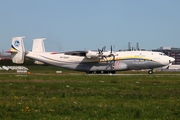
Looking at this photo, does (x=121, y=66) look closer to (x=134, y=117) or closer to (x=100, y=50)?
(x=100, y=50)

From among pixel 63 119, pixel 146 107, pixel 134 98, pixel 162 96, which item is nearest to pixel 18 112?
pixel 63 119

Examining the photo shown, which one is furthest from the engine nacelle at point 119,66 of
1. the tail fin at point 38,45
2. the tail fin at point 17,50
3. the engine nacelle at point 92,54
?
the tail fin at point 38,45

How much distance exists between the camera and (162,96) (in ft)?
66.2

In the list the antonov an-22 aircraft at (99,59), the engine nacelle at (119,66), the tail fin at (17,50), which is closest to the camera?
the antonov an-22 aircraft at (99,59)

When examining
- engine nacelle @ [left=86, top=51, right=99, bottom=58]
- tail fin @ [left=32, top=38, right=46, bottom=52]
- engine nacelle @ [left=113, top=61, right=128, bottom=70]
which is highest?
tail fin @ [left=32, top=38, right=46, bottom=52]

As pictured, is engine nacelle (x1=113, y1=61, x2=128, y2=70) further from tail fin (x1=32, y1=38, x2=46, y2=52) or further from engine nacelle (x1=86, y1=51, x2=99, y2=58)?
tail fin (x1=32, y1=38, x2=46, y2=52)

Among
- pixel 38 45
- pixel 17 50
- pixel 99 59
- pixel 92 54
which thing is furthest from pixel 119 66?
pixel 38 45

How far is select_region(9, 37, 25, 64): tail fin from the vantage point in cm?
7488

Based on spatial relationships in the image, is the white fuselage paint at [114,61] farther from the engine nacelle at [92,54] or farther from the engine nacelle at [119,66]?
the engine nacelle at [92,54]

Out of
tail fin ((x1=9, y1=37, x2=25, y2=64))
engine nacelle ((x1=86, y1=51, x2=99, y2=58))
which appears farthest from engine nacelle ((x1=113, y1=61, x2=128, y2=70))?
tail fin ((x1=9, y1=37, x2=25, y2=64))

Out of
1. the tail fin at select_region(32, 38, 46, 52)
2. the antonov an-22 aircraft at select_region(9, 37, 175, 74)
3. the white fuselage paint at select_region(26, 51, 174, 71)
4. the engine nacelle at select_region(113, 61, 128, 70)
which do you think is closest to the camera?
the white fuselage paint at select_region(26, 51, 174, 71)

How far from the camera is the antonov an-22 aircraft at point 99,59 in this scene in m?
67.3

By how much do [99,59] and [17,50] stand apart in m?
15.7

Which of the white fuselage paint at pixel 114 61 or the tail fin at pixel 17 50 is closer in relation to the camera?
the white fuselage paint at pixel 114 61
